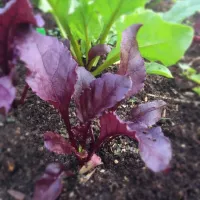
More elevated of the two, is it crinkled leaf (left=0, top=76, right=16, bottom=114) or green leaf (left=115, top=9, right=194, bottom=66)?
crinkled leaf (left=0, top=76, right=16, bottom=114)

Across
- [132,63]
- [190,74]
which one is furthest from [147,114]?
[190,74]

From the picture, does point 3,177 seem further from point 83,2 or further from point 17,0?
point 83,2

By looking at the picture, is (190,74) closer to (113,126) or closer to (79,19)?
(79,19)

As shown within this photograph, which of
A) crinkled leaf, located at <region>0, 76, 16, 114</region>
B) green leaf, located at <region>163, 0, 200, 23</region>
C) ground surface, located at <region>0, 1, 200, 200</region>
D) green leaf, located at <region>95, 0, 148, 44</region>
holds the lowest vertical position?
ground surface, located at <region>0, 1, 200, 200</region>

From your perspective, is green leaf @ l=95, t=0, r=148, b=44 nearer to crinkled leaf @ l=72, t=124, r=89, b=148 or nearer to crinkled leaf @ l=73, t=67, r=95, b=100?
crinkled leaf @ l=73, t=67, r=95, b=100

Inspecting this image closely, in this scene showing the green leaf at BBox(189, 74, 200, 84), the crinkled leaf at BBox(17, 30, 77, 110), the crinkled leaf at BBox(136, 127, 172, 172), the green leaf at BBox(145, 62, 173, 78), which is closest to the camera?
the crinkled leaf at BBox(136, 127, 172, 172)

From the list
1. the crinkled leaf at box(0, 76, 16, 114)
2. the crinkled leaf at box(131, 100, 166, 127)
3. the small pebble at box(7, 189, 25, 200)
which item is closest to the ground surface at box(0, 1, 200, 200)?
the small pebble at box(7, 189, 25, 200)

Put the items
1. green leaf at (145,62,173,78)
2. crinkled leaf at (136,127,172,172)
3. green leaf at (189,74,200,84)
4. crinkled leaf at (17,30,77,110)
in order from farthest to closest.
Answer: green leaf at (189,74,200,84)
green leaf at (145,62,173,78)
crinkled leaf at (17,30,77,110)
crinkled leaf at (136,127,172,172)
